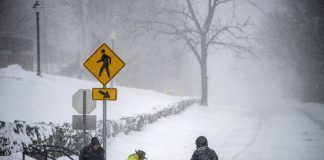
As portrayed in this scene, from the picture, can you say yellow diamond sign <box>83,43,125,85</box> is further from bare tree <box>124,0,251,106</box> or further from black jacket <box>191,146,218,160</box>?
bare tree <box>124,0,251,106</box>

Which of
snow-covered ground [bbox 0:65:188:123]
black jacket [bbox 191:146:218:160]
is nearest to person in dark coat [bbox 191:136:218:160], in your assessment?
black jacket [bbox 191:146:218:160]

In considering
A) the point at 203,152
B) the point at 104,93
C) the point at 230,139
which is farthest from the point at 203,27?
the point at 203,152

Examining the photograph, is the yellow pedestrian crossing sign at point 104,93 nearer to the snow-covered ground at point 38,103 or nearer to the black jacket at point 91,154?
the black jacket at point 91,154

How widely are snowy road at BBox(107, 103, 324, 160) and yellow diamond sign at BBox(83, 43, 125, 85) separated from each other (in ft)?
15.5

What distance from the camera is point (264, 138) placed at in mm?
18391

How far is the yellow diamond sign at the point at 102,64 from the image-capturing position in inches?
371

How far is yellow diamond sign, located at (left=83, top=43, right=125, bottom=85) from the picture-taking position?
9430 mm

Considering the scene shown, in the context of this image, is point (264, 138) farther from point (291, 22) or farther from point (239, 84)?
point (239, 84)

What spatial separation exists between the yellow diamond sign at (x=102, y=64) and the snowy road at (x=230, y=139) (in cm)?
473

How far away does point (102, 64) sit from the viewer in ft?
31.0

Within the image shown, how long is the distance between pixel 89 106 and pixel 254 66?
93364 millimetres

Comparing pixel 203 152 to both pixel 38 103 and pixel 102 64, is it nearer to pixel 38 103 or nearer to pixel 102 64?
pixel 102 64

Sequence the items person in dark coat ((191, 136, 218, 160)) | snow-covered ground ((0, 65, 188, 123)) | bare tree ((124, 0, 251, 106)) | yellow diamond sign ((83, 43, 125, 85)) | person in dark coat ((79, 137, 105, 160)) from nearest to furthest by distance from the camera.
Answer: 1. person in dark coat ((191, 136, 218, 160))
2. person in dark coat ((79, 137, 105, 160))
3. yellow diamond sign ((83, 43, 125, 85))
4. snow-covered ground ((0, 65, 188, 123))
5. bare tree ((124, 0, 251, 106))

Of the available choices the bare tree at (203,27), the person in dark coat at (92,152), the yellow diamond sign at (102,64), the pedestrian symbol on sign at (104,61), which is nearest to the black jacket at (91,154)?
the person in dark coat at (92,152)
